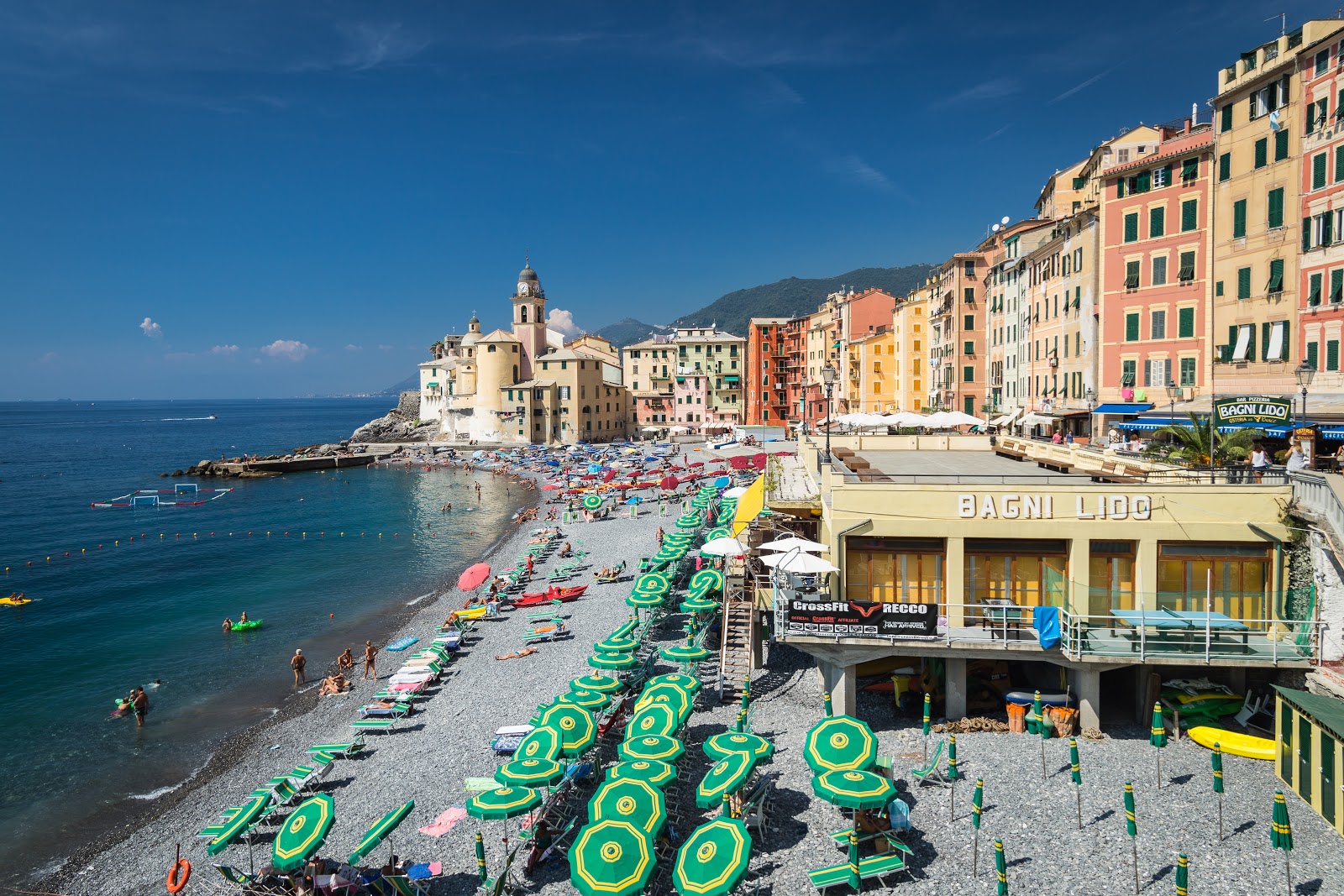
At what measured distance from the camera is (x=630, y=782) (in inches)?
502

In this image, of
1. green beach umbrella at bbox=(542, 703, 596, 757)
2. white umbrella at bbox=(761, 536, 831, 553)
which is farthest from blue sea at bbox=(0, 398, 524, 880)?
→ white umbrella at bbox=(761, 536, 831, 553)

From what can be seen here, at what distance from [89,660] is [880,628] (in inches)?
1109

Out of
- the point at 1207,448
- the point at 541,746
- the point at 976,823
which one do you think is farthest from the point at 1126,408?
the point at 541,746

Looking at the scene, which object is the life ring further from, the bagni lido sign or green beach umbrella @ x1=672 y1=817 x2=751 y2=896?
the bagni lido sign

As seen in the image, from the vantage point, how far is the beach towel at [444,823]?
14570mm

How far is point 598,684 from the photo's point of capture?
1830 cm

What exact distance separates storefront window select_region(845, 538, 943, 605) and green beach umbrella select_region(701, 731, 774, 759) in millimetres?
3947

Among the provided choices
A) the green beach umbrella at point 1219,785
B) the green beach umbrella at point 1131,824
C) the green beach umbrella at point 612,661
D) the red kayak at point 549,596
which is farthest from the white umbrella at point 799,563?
the red kayak at point 549,596

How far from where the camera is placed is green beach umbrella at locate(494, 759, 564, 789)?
44.5ft

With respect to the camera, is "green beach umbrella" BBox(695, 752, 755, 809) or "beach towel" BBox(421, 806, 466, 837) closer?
"green beach umbrella" BBox(695, 752, 755, 809)

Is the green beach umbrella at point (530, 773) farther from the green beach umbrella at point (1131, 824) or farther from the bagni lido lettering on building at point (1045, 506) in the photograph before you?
the bagni lido lettering on building at point (1045, 506)

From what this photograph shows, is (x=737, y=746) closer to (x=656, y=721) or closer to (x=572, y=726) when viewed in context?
(x=656, y=721)

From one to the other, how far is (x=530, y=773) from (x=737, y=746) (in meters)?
3.67

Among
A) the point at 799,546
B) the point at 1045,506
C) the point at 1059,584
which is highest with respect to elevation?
the point at 1045,506
